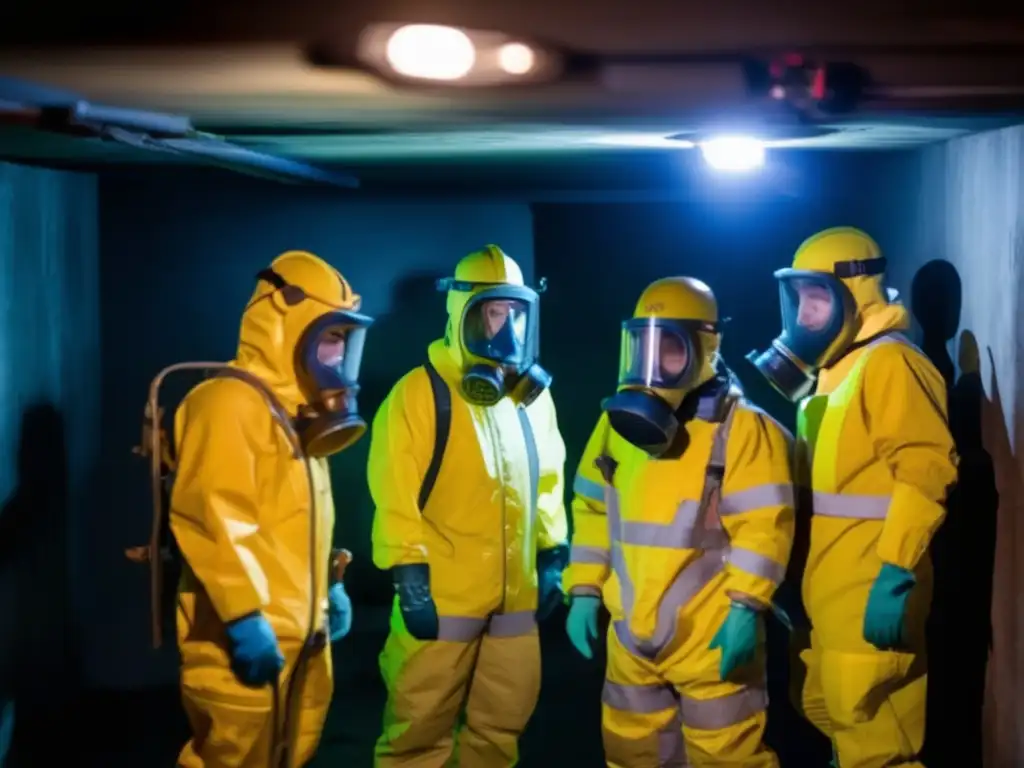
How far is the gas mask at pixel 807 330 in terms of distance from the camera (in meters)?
3.70

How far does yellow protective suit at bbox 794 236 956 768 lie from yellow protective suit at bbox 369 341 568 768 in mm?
875

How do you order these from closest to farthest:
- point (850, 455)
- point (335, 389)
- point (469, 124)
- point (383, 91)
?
1. point (383, 91)
2. point (469, 124)
3. point (335, 389)
4. point (850, 455)

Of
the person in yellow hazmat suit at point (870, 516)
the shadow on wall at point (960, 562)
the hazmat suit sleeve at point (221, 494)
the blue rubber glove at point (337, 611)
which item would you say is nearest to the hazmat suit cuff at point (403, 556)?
the blue rubber glove at point (337, 611)

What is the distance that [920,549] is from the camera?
11.0 feet

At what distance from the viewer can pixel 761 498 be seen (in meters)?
3.36

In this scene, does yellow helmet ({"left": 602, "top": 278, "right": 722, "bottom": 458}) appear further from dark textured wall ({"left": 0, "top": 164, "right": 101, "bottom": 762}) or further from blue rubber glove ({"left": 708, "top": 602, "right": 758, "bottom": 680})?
dark textured wall ({"left": 0, "top": 164, "right": 101, "bottom": 762})

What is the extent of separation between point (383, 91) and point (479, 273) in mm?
1345

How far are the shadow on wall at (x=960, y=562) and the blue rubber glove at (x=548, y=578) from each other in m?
1.17

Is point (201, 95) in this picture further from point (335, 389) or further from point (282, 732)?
point (282, 732)

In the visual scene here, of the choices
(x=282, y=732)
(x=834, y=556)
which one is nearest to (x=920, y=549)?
(x=834, y=556)

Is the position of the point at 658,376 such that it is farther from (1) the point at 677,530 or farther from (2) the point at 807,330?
(2) the point at 807,330

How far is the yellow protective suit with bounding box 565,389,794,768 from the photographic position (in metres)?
3.37

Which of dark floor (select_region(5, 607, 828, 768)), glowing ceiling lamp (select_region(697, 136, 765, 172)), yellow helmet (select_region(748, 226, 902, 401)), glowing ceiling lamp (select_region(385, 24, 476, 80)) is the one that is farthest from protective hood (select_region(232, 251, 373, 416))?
dark floor (select_region(5, 607, 828, 768))

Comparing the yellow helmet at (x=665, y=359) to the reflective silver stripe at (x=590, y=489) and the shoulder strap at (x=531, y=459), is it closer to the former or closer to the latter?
the reflective silver stripe at (x=590, y=489)
